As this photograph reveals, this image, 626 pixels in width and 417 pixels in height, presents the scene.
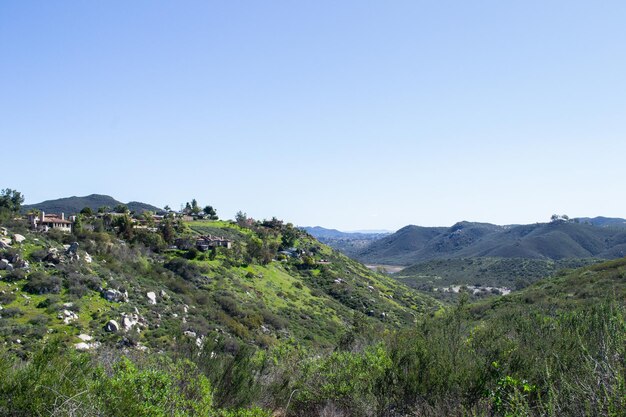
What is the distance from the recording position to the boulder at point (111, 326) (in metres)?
27.8

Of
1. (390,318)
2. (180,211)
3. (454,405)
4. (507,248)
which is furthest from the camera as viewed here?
(507,248)

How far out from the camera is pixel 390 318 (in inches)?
2263

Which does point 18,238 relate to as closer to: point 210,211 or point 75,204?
point 210,211

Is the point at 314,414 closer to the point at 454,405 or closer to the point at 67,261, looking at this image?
the point at 454,405

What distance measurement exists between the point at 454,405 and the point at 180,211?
359 ft

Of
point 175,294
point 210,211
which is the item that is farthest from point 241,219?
point 175,294

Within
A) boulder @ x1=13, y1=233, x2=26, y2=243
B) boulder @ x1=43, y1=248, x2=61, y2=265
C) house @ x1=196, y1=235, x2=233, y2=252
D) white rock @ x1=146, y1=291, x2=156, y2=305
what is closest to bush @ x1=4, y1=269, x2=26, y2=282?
boulder @ x1=43, y1=248, x2=61, y2=265

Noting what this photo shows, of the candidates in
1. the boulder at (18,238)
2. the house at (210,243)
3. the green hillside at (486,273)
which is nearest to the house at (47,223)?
the boulder at (18,238)

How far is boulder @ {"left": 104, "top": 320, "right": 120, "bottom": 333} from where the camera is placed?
27.8 m

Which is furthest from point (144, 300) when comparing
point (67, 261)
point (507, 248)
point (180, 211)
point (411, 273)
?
point (507, 248)

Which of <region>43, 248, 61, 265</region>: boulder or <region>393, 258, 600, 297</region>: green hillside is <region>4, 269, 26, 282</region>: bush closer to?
<region>43, 248, 61, 265</region>: boulder

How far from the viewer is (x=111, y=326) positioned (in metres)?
28.0

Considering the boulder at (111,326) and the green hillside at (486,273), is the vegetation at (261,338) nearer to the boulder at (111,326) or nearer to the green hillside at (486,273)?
the boulder at (111,326)

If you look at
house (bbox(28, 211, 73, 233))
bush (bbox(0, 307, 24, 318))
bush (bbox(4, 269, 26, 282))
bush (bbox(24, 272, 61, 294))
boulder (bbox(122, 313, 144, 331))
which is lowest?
boulder (bbox(122, 313, 144, 331))
